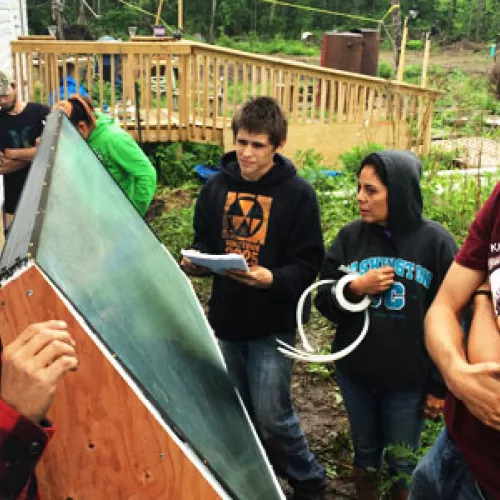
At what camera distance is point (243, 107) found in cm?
324

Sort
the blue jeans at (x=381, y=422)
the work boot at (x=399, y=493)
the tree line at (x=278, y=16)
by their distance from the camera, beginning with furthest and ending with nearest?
the tree line at (x=278, y=16), the work boot at (x=399, y=493), the blue jeans at (x=381, y=422)

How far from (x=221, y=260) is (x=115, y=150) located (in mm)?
1916

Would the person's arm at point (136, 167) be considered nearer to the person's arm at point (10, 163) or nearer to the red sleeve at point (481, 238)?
the person's arm at point (10, 163)

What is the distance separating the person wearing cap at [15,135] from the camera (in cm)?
503

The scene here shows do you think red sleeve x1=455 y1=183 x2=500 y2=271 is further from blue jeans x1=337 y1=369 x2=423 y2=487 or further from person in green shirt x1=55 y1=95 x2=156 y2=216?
person in green shirt x1=55 y1=95 x2=156 y2=216

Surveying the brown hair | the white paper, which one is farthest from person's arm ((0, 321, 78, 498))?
the brown hair

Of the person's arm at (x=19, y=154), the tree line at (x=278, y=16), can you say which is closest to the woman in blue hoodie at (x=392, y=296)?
the person's arm at (x=19, y=154)

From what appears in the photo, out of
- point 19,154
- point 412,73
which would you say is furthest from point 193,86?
point 412,73

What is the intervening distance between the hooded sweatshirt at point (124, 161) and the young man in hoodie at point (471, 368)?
2.76 metres

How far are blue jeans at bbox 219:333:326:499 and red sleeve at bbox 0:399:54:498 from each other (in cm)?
186

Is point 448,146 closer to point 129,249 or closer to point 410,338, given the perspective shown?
point 410,338

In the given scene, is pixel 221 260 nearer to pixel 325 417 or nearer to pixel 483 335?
pixel 483 335

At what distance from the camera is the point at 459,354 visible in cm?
167

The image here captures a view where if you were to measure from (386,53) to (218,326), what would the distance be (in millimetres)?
30355
